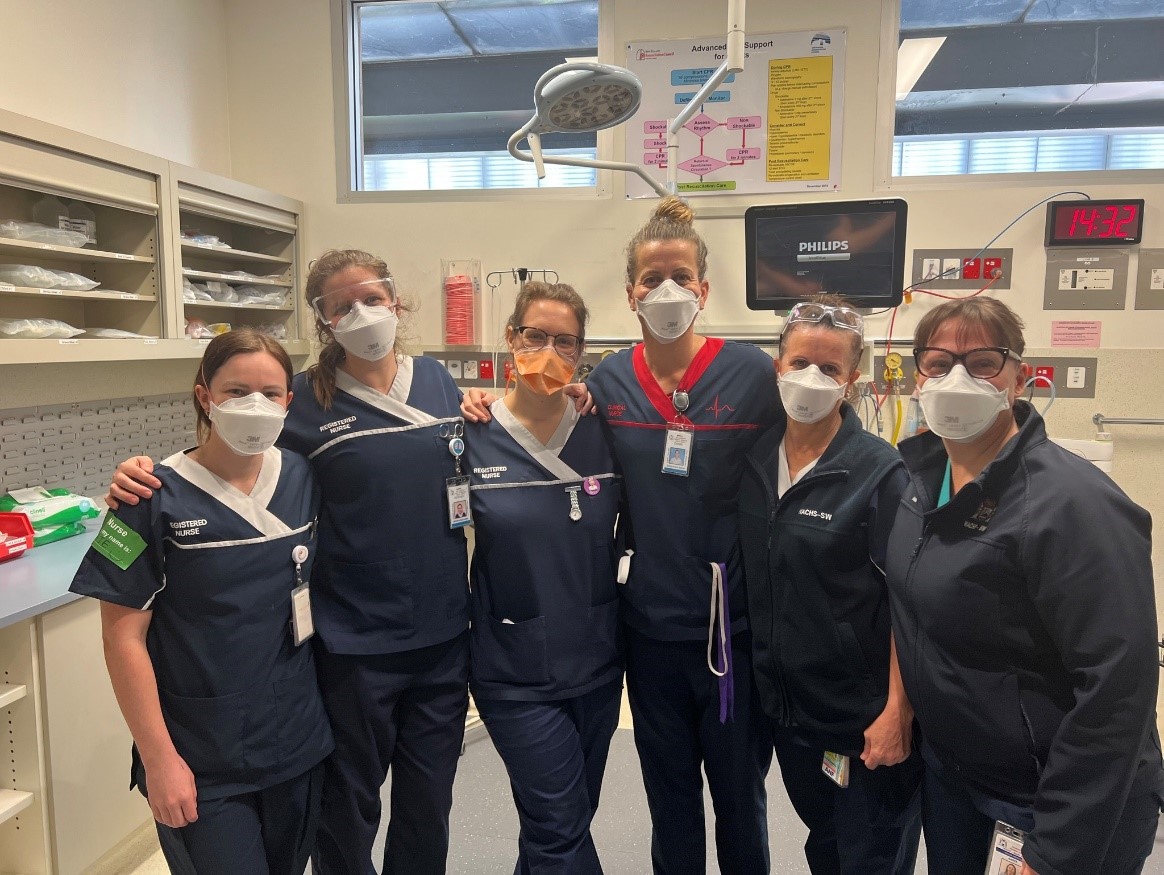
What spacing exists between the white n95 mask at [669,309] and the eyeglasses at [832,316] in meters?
0.23

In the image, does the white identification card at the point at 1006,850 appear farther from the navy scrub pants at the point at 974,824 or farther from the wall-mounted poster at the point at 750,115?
the wall-mounted poster at the point at 750,115

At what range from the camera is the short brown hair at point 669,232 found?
5.37 ft

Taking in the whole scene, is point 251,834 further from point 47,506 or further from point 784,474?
point 47,506

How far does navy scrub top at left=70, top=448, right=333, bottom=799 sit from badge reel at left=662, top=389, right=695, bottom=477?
2.54ft

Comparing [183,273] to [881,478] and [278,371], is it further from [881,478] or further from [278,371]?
[881,478]

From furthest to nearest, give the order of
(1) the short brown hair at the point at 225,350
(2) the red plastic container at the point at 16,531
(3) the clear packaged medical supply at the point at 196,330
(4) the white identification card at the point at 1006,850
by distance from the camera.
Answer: (3) the clear packaged medical supply at the point at 196,330 < (2) the red plastic container at the point at 16,531 < (1) the short brown hair at the point at 225,350 < (4) the white identification card at the point at 1006,850

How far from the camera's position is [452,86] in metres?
3.73

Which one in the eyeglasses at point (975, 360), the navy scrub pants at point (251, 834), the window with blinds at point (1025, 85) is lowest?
the navy scrub pants at point (251, 834)

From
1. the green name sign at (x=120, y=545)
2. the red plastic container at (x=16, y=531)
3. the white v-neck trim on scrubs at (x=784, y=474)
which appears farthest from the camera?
the red plastic container at (x=16, y=531)

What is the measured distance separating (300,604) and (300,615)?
21mm

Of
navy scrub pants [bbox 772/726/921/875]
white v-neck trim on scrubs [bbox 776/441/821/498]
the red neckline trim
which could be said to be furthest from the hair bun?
navy scrub pants [bbox 772/726/921/875]

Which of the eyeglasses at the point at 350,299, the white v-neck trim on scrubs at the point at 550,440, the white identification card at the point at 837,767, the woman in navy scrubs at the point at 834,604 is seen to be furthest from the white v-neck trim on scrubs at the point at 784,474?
the eyeglasses at the point at 350,299

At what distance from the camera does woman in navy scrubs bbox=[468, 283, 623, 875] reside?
156 centimetres

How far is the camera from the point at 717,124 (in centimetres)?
321
